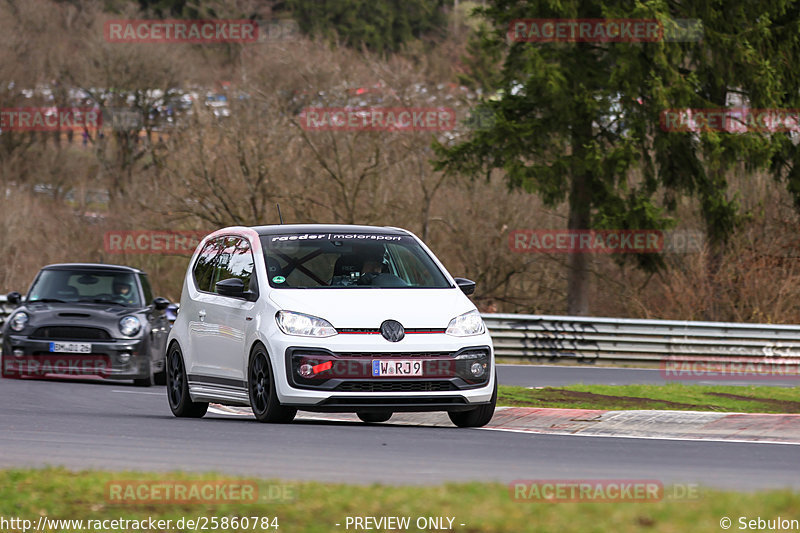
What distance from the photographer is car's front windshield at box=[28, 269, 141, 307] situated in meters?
19.4

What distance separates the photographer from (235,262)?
41.9 ft

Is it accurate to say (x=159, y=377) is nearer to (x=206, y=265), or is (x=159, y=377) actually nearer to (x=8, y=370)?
(x=8, y=370)

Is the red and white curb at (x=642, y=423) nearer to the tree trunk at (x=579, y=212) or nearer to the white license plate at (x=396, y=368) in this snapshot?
the white license plate at (x=396, y=368)

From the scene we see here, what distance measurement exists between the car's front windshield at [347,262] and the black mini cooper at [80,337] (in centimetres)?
664

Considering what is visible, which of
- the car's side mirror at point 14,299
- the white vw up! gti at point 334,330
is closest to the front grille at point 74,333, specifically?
the car's side mirror at point 14,299

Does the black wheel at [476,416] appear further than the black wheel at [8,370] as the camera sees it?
No

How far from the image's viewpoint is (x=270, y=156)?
38.9 metres

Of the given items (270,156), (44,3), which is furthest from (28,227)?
(44,3)

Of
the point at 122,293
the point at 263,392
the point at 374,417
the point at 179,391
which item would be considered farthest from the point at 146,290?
the point at 263,392

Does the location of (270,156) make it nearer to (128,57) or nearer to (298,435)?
(128,57)

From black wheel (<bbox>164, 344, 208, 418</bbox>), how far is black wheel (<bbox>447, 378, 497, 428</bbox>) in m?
2.57

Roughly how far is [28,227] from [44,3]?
75.3 ft

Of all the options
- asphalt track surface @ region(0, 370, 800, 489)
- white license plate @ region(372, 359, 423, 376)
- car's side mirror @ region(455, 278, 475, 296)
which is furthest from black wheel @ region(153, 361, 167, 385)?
white license plate @ region(372, 359, 423, 376)

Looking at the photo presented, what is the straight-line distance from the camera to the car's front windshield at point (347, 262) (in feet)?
39.8
